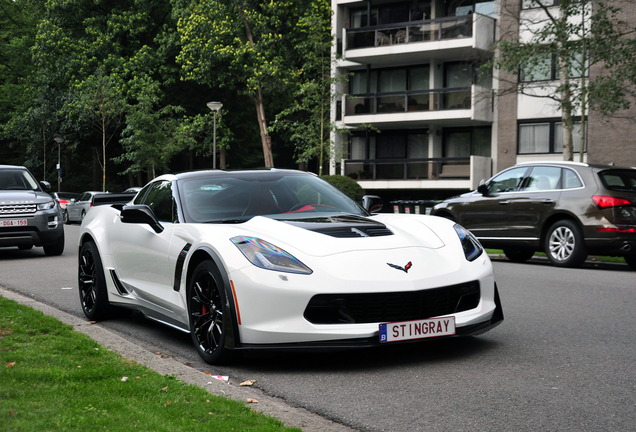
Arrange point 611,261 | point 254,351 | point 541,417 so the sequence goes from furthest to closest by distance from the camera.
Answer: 1. point 611,261
2. point 254,351
3. point 541,417

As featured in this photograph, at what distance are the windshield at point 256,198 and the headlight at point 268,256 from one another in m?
0.70

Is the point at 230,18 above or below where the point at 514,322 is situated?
above

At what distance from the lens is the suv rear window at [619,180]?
12898 millimetres

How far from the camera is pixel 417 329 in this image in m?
5.21

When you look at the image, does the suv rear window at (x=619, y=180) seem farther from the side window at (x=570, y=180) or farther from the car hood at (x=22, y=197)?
the car hood at (x=22, y=197)

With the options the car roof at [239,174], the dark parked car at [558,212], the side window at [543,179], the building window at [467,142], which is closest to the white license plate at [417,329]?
the car roof at [239,174]

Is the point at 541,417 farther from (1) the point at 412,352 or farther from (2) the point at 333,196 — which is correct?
(2) the point at 333,196

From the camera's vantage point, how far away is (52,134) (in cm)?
5166

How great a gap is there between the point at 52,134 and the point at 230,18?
66.0ft

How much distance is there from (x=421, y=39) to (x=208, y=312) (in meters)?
30.6

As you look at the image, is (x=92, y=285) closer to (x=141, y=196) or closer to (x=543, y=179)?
(x=141, y=196)

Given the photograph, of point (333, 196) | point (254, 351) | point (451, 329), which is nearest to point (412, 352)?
point (451, 329)

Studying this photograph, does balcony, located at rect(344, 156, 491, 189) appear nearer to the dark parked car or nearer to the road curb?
the dark parked car

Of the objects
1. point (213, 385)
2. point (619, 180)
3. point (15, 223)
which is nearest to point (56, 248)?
point (15, 223)
